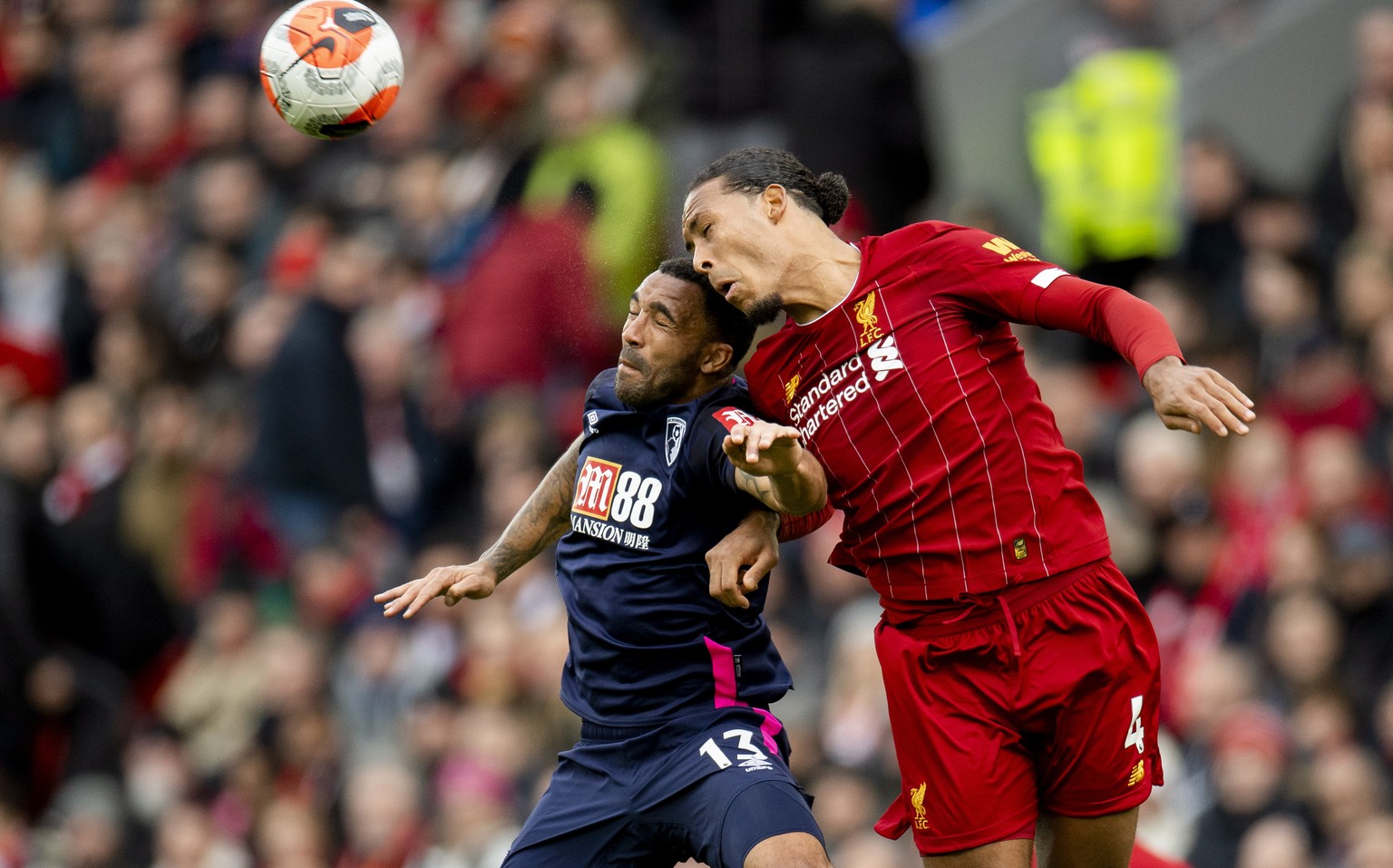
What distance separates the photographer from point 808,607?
9.83m

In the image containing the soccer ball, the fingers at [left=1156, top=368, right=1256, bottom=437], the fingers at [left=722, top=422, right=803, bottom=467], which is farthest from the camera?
the soccer ball

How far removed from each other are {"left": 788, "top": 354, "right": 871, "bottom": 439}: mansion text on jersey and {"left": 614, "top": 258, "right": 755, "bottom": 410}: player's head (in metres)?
0.32

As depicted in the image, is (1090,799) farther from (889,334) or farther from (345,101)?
(345,101)

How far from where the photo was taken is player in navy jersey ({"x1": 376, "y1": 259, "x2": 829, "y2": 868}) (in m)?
5.52

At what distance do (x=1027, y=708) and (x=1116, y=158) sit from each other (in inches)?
247

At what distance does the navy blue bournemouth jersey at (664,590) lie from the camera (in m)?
5.61

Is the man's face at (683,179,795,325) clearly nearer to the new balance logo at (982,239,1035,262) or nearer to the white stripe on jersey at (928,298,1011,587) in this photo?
the white stripe on jersey at (928,298,1011,587)

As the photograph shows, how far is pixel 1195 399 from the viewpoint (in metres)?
4.77

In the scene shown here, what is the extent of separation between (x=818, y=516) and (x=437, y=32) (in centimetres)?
889

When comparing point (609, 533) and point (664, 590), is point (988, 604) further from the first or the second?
point (609, 533)


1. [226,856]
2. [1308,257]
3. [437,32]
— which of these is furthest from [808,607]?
[437,32]

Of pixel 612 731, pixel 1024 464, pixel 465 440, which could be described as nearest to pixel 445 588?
pixel 612 731

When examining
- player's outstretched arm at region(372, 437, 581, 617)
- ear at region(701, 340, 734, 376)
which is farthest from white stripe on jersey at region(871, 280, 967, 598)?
player's outstretched arm at region(372, 437, 581, 617)

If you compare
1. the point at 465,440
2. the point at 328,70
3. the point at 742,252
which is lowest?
the point at 465,440
